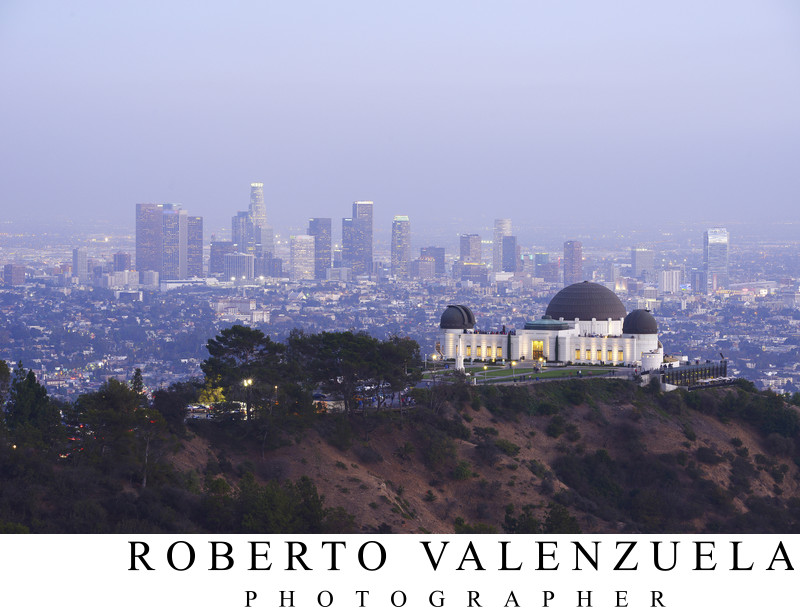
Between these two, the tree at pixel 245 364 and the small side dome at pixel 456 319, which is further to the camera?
the small side dome at pixel 456 319

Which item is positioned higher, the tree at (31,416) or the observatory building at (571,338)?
the observatory building at (571,338)

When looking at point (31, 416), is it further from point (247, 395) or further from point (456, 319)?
point (456, 319)

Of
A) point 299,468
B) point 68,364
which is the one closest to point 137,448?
point 299,468

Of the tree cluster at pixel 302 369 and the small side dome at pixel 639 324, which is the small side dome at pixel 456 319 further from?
the tree cluster at pixel 302 369

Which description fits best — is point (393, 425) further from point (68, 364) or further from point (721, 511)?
point (68, 364)

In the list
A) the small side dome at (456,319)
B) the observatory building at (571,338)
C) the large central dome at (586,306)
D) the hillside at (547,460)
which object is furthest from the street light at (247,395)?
the large central dome at (586,306)

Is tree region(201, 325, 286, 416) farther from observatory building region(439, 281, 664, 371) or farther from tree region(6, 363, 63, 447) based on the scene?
observatory building region(439, 281, 664, 371)

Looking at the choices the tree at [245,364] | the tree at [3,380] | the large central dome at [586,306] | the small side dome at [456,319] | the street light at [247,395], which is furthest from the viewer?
the large central dome at [586,306]
